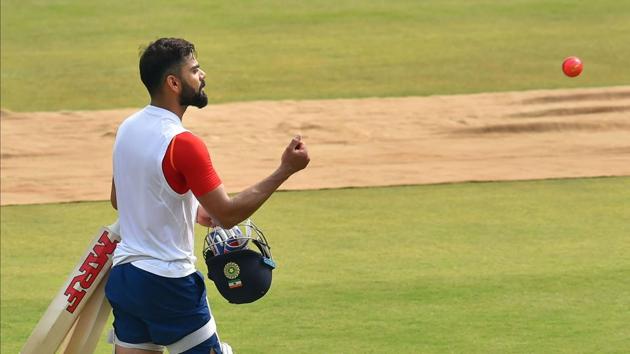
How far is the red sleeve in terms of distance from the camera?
583 cm

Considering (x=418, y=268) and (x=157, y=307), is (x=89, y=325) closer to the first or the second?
(x=157, y=307)

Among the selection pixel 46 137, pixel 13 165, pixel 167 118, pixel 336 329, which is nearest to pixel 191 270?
pixel 167 118

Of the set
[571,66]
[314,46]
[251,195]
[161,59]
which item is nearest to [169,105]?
[161,59]

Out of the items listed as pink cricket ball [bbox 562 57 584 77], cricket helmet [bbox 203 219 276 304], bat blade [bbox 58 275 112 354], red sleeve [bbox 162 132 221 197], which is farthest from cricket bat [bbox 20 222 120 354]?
pink cricket ball [bbox 562 57 584 77]

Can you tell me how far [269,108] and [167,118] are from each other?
38.0 ft

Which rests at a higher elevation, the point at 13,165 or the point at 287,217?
the point at 287,217

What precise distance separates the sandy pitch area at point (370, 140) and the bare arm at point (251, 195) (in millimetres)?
7554

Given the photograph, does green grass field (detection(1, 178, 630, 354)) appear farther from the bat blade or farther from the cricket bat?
the cricket bat

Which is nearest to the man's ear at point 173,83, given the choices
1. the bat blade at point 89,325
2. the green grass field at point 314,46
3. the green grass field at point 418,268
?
the bat blade at point 89,325

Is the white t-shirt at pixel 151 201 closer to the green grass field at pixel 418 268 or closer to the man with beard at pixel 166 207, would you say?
the man with beard at pixel 166 207

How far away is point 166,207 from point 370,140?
10.2 m

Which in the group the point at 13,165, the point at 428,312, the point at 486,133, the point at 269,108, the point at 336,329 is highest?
the point at 486,133

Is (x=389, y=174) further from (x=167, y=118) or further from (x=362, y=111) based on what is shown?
(x=167, y=118)

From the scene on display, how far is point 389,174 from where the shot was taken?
14.1 metres
